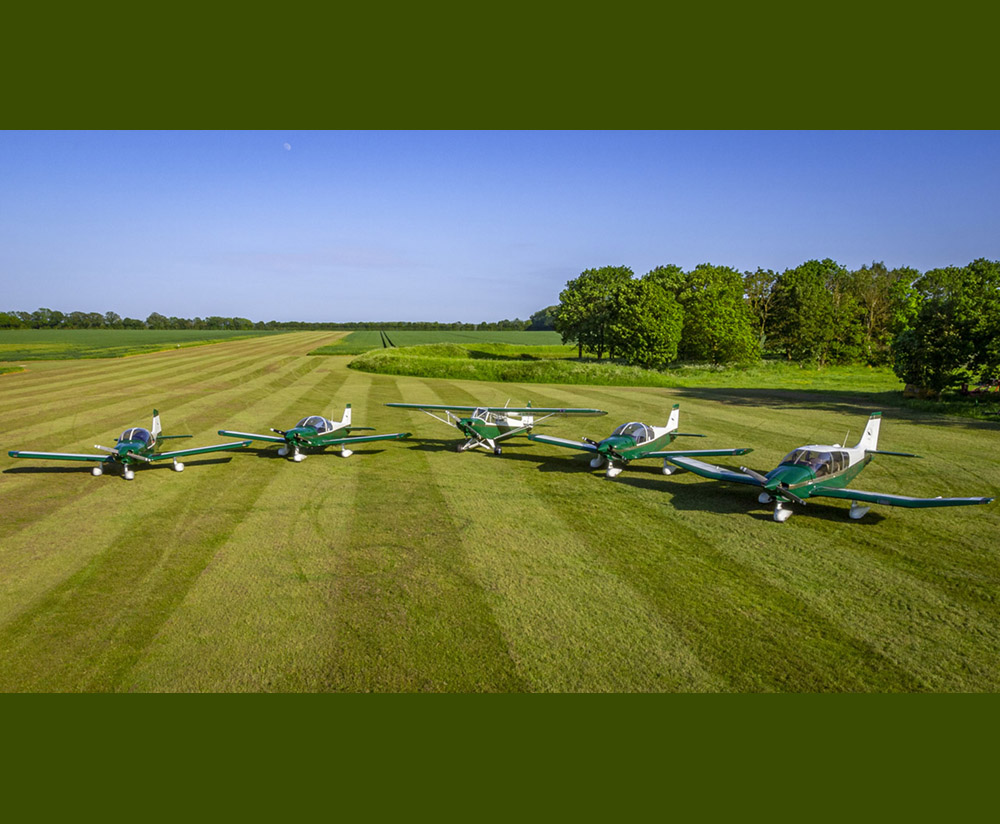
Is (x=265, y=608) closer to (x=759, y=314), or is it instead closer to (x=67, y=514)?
(x=67, y=514)

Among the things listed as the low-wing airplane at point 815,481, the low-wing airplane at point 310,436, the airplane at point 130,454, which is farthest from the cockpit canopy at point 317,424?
the low-wing airplane at point 815,481

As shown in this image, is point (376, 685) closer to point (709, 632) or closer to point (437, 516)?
point (709, 632)

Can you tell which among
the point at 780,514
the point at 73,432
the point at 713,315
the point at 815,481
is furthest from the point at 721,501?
the point at 713,315

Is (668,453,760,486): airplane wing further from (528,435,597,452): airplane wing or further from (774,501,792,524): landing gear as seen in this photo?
(528,435,597,452): airplane wing

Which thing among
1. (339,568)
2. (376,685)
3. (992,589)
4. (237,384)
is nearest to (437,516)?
(339,568)

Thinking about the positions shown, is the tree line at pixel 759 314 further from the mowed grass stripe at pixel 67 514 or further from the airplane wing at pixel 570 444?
the mowed grass stripe at pixel 67 514

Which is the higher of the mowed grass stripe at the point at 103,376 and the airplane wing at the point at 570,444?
the airplane wing at the point at 570,444
